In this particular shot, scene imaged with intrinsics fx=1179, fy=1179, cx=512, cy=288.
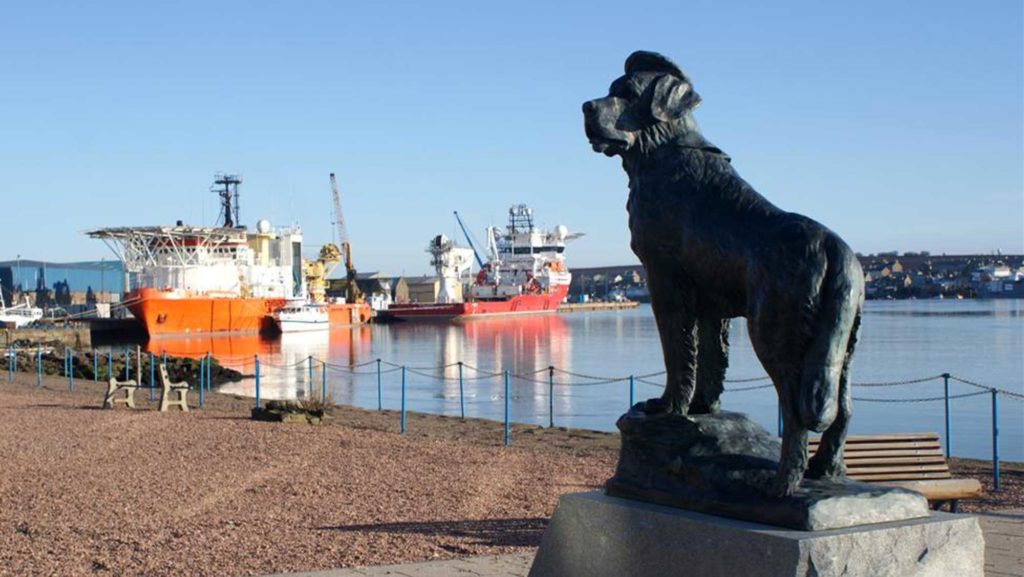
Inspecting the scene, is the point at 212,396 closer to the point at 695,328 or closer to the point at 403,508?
the point at 403,508

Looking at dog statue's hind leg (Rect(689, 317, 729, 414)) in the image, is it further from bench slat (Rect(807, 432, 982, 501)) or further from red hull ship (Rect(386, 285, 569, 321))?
red hull ship (Rect(386, 285, 569, 321))

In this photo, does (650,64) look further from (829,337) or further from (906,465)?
(906,465)

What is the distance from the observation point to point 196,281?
6956cm

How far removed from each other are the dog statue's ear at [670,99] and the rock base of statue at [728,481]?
1.29m

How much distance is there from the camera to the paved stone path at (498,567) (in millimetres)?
6691

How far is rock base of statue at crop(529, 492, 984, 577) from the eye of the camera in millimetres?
4164

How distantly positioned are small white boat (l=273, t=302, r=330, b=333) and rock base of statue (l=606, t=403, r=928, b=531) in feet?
218

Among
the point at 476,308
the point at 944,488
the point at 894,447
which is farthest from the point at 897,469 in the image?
the point at 476,308

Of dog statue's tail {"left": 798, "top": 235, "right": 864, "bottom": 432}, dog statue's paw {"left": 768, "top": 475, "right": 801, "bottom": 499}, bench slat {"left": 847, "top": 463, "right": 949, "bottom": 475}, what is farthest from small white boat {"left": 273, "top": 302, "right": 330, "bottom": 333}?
dog statue's tail {"left": 798, "top": 235, "right": 864, "bottom": 432}

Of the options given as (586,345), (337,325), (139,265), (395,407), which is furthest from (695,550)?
(337,325)

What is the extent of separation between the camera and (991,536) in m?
7.70

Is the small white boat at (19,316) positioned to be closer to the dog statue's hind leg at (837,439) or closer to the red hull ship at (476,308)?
the red hull ship at (476,308)

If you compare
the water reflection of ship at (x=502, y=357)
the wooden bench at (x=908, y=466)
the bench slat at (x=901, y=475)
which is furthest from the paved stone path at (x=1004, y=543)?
the water reflection of ship at (x=502, y=357)

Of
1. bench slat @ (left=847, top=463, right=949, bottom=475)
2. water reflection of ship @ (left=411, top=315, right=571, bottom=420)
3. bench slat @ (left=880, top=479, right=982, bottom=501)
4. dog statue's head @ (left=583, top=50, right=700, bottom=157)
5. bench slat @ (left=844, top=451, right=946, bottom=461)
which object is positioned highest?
dog statue's head @ (left=583, top=50, right=700, bottom=157)
